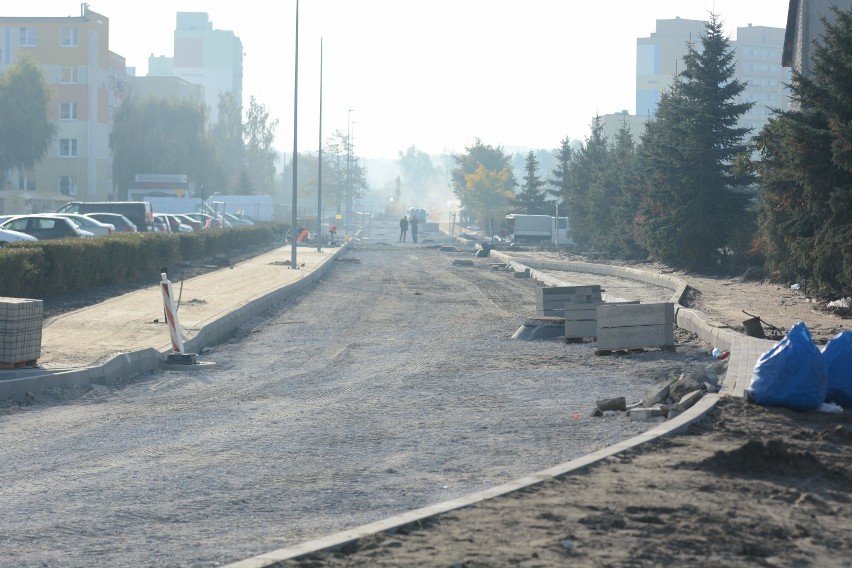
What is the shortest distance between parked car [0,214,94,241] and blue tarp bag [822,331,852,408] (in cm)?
2671

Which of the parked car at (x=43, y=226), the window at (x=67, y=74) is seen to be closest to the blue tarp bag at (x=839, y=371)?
the parked car at (x=43, y=226)

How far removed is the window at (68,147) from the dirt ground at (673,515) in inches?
3740

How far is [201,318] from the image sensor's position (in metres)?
20.1

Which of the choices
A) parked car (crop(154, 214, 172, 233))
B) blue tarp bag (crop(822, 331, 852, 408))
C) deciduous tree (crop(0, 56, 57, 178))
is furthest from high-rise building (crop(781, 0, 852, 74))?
deciduous tree (crop(0, 56, 57, 178))

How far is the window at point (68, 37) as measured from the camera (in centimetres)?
9594

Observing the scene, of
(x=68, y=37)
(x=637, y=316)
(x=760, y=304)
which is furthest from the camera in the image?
(x=68, y=37)

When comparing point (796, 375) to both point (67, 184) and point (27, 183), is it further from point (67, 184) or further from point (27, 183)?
point (27, 183)

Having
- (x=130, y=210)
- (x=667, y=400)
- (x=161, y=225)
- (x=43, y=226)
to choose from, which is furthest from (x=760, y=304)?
(x=161, y=225)

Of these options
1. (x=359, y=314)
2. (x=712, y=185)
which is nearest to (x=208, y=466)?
(x=359, y=314)

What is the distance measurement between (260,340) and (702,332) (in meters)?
7.19

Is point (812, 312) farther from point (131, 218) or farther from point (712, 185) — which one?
point (131, 218)

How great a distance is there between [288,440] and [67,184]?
92.8m

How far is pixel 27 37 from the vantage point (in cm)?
9750

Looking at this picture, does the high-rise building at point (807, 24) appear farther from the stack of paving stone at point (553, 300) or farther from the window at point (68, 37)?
the window at point (68, 37)
